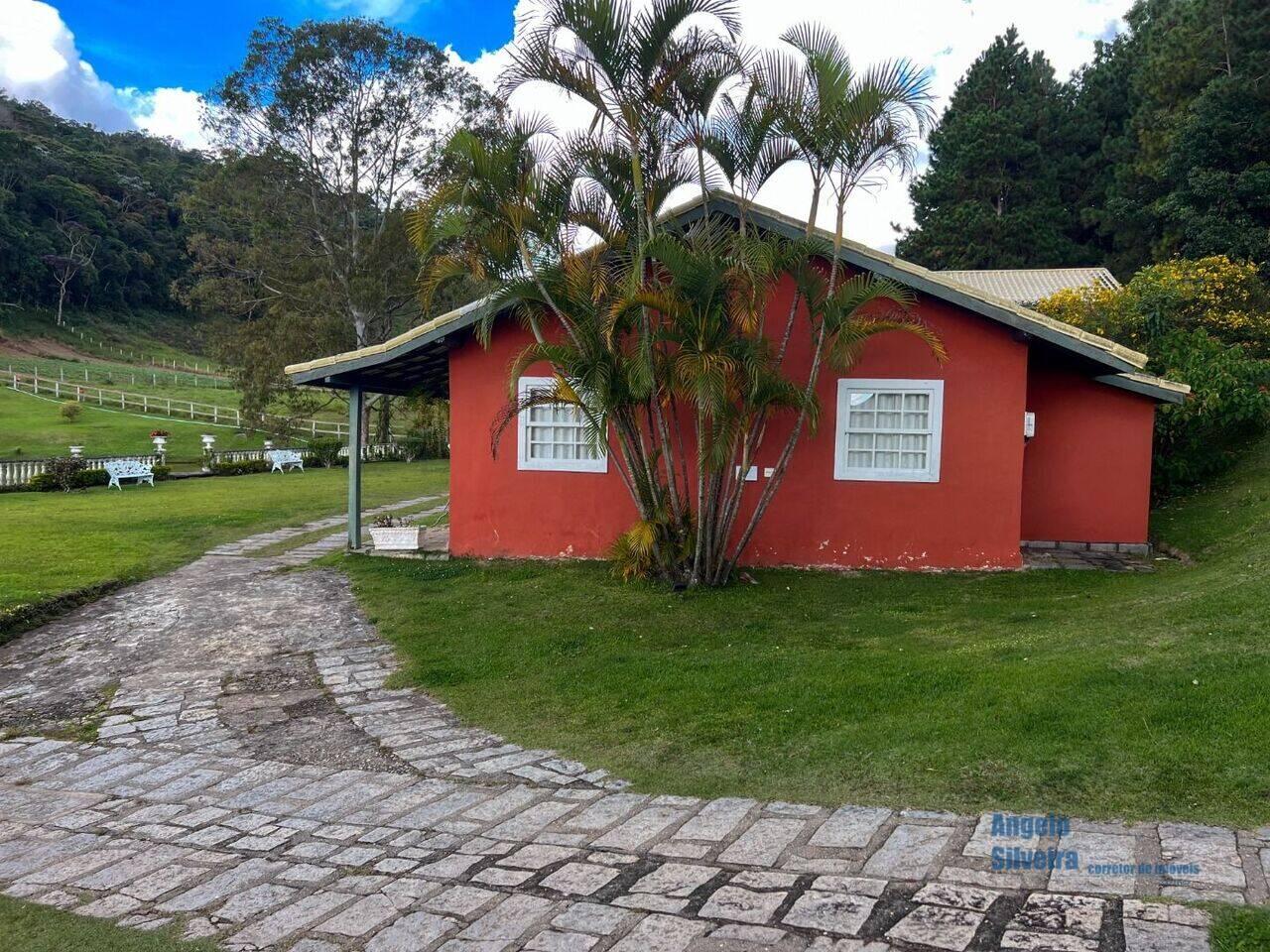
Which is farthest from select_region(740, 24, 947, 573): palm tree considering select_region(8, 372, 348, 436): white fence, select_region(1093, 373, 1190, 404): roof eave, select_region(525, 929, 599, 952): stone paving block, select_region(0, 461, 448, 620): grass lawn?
select_region(8, 372, 348, 436): white fence

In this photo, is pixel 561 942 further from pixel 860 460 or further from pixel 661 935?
pixel 860 460

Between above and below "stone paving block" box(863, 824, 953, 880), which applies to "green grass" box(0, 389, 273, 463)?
above

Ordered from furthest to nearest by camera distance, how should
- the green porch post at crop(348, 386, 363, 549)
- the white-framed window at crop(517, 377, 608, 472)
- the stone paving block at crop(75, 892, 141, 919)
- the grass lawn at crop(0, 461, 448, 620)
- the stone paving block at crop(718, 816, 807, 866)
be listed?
the green porch post at crop(348, 386, 363, 549) < the white-framed window at crop(517, 377, 608, 472) < the grass lawn at crop(0, 461, 448, 620) < the stone paving block at crop(718, 816, 807, 866) < the stone paving block at crop(75, 892, 141, 919)

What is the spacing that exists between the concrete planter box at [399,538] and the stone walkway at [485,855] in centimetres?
512

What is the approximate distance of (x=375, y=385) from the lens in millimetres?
12164

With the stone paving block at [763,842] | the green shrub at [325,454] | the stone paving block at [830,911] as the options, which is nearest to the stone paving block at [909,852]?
the stone paving block at [830,911]

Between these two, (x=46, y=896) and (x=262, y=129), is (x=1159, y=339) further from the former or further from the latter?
(x=262, y=129)

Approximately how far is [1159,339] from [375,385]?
40.2ft

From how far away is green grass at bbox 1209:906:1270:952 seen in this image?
258cm

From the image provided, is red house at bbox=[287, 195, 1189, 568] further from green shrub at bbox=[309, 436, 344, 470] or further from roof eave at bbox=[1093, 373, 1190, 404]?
green shrub at bbox=[309, 436, 344, 470]

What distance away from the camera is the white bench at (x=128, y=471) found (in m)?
20.3

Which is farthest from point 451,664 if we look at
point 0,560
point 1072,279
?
point 1072,279

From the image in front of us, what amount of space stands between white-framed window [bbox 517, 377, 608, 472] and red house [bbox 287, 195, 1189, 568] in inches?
0.7

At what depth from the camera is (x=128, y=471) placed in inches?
816
